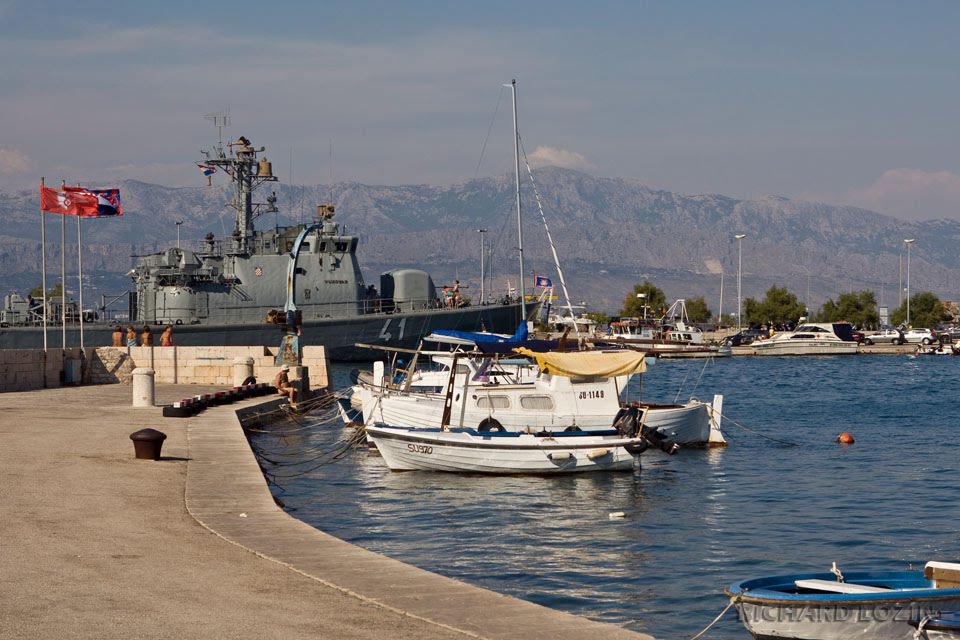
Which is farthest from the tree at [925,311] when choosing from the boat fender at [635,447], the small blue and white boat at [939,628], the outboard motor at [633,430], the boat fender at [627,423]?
the small blue and white boat at [939,628]

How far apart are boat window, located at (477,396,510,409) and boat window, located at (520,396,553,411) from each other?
406 mm

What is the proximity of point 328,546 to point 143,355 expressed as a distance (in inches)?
1223

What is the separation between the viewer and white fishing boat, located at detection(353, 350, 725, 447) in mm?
28391

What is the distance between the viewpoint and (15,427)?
23.6 m

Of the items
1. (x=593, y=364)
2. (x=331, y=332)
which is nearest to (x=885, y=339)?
(x=331, y=332)

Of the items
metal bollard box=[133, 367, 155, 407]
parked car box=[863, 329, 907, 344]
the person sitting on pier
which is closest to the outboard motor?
metal bollard box=[133, 367, 155, 407]

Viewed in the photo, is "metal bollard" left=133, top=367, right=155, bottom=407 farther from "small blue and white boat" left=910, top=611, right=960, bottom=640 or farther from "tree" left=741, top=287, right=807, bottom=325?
"tree" left=741, top=287, right=807, bottom=325

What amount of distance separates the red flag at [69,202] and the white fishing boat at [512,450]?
18392 mm

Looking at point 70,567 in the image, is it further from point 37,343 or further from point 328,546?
point 37,343

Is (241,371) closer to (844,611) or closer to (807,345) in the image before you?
(844,611)

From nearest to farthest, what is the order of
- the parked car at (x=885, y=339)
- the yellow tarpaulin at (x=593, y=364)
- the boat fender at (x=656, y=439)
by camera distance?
the boat fender at (x=656, y=439) < the yellow tarpaulin at (x=593, y=364) < the parked car at (x=885, y=339)

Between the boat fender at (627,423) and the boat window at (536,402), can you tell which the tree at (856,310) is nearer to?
the boat window at (536,402)

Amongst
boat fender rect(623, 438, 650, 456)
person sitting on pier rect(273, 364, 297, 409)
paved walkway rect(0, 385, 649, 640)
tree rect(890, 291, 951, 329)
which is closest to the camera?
paved walkway rect(0, 385, 649, 640)

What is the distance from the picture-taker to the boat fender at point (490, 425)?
93.6 ft
